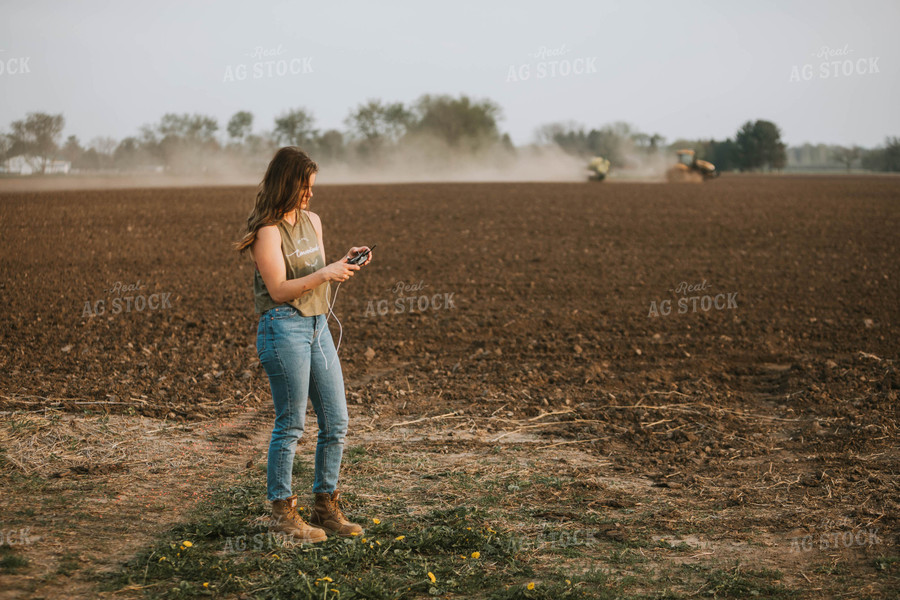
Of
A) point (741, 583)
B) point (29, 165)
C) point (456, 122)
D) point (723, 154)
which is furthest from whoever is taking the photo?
point (723, 154)

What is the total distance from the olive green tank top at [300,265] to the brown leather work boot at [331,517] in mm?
997

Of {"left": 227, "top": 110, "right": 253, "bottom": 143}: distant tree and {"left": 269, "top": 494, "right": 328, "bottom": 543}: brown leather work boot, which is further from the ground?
{"left": 227, "top": 110, "right": 253, "bottom": 143}: distant tree

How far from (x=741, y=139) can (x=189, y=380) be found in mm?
99917

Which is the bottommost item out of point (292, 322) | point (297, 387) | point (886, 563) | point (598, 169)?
point (886, 563)

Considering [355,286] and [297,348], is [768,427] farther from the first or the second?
[355,286]

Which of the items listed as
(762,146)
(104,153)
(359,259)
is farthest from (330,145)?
(359,259)

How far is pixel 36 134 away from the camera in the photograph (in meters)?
12.2

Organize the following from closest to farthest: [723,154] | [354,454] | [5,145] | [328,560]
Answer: [328,560] < [354,454] < [5,145] < [723,154]

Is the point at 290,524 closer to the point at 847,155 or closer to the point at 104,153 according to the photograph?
the point at 104,153

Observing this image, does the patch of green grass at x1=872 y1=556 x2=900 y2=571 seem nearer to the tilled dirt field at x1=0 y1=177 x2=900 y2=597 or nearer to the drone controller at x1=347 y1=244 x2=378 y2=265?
the tilled dirt field at x1=0 y1=177 x2=900 y2=597

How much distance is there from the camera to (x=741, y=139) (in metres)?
97.4

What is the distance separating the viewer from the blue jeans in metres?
3.81

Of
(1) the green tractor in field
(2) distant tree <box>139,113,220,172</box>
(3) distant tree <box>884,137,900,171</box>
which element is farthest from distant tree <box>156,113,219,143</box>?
(3) distant tree <box>884,137,900,171</box>

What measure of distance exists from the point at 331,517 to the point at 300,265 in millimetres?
1348
